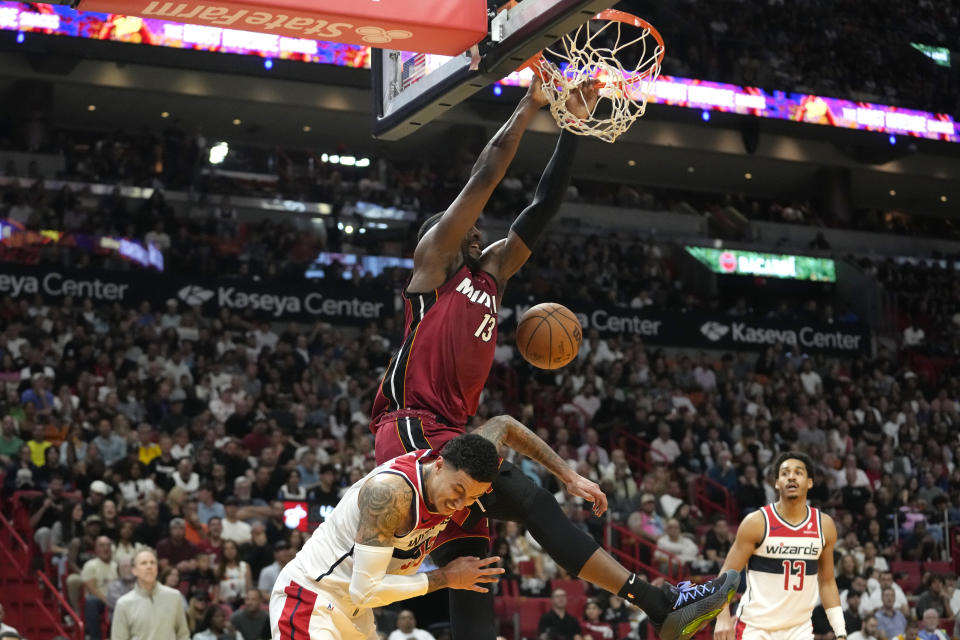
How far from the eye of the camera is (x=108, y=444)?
14797mm

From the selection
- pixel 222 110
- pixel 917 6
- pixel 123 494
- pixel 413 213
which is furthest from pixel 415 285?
pixel 917 6

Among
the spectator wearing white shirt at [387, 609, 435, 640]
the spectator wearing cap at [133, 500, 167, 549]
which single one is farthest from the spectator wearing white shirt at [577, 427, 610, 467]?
the spectator wearing cap at [133, 500, 167, 549]

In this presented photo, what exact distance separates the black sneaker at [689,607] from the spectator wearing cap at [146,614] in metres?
5.64

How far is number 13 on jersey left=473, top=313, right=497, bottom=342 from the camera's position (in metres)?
6.23

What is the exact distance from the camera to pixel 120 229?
22.6 meters

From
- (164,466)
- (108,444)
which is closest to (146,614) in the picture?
(164,466)

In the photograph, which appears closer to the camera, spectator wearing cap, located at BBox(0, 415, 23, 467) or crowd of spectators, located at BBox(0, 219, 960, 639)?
crowd of spectators, located at BBox(0, 219, 960, 639)

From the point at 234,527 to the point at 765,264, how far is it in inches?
739

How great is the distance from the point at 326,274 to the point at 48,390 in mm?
7524

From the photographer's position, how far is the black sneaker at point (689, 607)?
19.7 feet

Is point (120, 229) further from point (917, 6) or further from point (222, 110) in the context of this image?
point (917, 6)

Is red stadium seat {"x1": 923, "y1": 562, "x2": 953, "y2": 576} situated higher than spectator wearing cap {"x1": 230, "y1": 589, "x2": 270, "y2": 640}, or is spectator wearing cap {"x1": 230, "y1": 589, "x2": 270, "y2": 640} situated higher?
spectator wearing cap {"x1": 230, "y1": 589, "x2": 270, "y2": 640}

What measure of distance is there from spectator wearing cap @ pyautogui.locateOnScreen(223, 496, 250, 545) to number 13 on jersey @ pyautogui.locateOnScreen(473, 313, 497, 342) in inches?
308

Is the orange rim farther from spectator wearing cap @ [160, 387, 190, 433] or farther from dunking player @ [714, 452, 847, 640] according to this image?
spectator wearing cap @ [160, 387, 190, 433]
